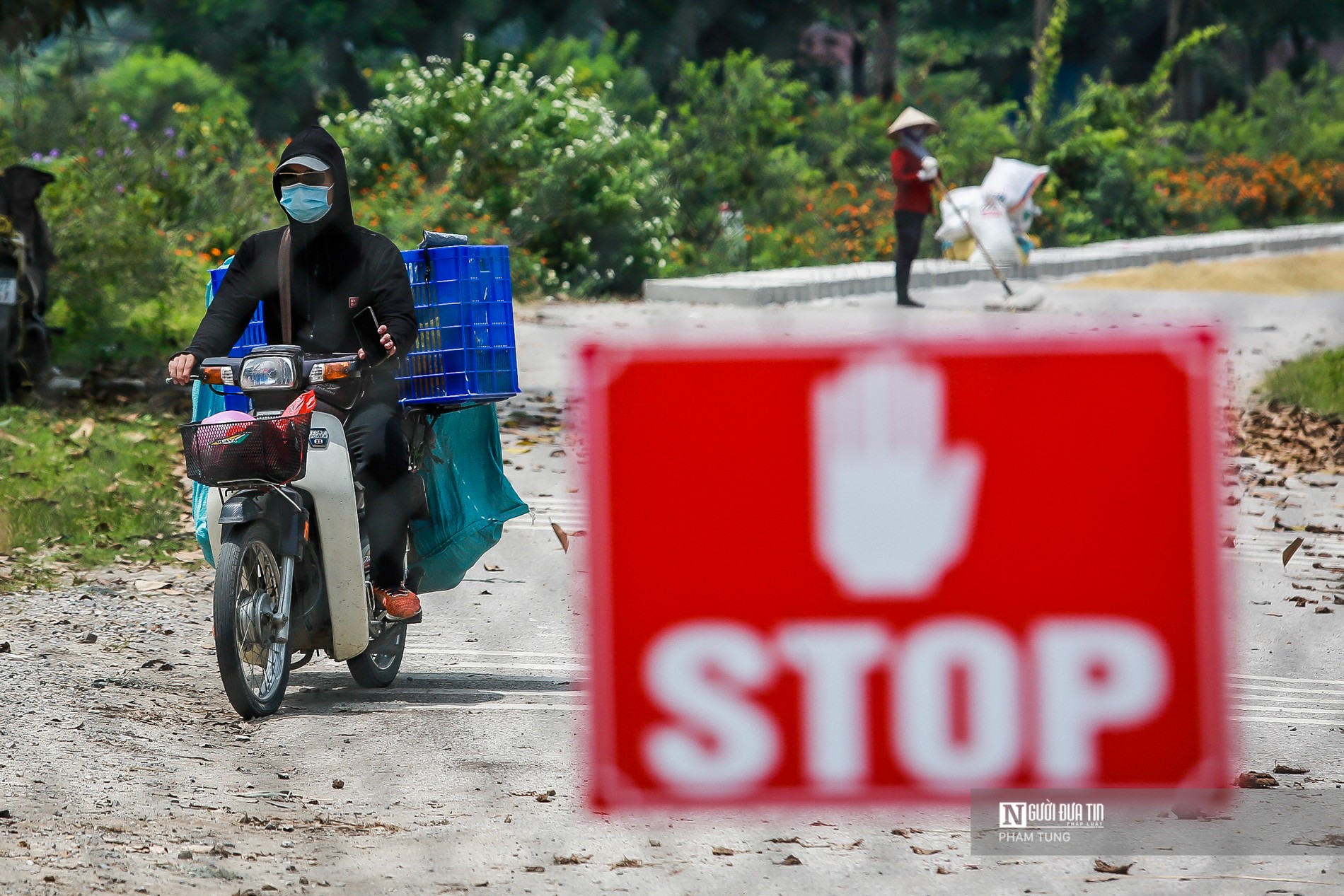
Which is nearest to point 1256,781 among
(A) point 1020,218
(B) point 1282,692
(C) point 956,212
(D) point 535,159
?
(B) point 1282,692

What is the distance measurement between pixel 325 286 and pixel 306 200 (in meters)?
0.23

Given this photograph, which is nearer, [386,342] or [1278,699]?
[386,342]

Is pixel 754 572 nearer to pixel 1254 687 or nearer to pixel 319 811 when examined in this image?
pixel 319 811

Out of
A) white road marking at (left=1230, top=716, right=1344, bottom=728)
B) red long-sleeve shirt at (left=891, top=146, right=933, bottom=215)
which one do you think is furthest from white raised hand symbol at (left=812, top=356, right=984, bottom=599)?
red long-sleeve shirt at (left=891, top=146, right=933, bottom=215)

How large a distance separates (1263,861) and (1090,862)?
329mm

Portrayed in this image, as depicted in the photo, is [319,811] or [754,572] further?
[319,811]

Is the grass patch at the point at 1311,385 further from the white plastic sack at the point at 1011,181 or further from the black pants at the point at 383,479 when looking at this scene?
the black pants at the point at 383,479

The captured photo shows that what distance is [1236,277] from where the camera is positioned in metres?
18.0

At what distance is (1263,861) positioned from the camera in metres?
3.45

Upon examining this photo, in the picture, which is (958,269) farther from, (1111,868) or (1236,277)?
(1111,868)

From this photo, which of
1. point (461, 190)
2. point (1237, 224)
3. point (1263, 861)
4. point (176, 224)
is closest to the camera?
point (1263, 861)

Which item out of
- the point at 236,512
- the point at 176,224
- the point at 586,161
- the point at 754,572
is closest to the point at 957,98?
the point at 586,161

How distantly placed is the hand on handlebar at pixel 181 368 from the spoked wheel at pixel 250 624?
0.41 meters

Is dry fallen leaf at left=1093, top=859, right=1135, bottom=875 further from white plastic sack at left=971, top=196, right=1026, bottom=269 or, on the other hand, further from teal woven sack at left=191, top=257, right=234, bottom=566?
white plastic sack at left=971, top=196, right=1026, bottom=269
